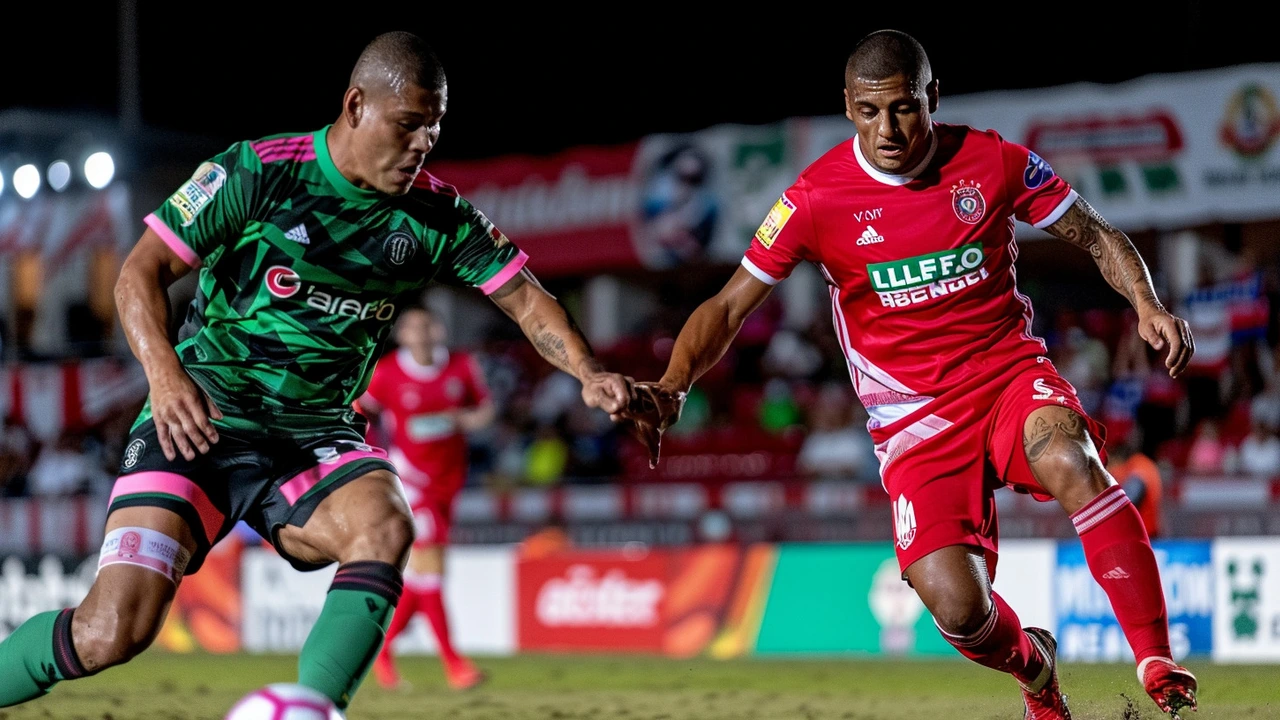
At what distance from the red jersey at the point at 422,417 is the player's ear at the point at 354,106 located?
5590mm

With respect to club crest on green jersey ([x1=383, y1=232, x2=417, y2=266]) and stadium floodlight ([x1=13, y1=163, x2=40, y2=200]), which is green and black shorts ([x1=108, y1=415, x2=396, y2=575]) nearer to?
club crest on green jersey ([x1=383, y1=232, x2=417, y2=266])

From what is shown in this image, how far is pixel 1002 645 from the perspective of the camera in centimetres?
536

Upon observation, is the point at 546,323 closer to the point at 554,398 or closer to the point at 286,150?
the point at 286,150

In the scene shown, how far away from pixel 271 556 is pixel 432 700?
577 centimetres

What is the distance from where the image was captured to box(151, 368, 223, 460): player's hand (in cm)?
455

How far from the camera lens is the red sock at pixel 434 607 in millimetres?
10031

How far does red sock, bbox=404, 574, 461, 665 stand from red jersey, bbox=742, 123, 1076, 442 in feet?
17.0

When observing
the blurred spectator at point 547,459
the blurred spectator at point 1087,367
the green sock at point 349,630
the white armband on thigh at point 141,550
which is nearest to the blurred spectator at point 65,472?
the blurred spectator at point 547,459

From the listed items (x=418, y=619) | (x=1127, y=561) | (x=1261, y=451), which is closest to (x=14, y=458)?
(x=418, y=619)

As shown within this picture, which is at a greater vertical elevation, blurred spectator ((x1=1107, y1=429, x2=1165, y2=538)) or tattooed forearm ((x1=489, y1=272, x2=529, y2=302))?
tattooed forearm ((x1=489, y1=272, x2=529, y2=302))

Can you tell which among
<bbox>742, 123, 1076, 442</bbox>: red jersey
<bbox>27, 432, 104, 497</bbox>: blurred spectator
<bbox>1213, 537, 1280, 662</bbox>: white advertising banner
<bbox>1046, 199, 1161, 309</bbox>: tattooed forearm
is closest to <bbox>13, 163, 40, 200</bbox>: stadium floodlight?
<bbox>27, 432, 104, 497</bbox>: blurred spectator

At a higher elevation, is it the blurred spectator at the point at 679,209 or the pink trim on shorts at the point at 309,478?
the blurred spectator at the point at 679,209

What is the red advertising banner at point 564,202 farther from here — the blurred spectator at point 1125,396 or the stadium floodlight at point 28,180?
the stadium floodlight at point 28,180

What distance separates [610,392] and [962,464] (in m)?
1.35
